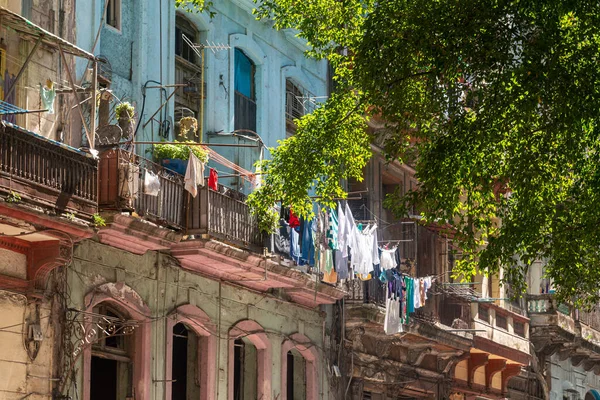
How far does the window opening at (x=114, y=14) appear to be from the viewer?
20.4 meters

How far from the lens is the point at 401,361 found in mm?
29047

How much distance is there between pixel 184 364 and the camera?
2181 cm

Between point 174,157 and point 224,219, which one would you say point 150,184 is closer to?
point 174,157

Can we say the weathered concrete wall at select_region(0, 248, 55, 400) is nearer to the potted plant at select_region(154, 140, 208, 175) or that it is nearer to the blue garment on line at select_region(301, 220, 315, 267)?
the potted plant at select_region(154, 140, 208, 175)

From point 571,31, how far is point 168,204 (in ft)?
20.7

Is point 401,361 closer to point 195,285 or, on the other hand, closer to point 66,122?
point 195,285

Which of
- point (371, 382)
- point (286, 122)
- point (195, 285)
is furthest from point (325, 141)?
point (371, 382)

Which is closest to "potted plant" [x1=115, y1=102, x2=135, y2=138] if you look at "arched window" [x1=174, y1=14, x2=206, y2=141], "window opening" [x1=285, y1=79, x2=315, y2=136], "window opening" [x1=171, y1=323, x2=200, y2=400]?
"arched window" [x1=174, y1=14, x2=206, y2=141]

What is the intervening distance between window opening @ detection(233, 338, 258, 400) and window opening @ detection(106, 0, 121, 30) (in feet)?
19.0

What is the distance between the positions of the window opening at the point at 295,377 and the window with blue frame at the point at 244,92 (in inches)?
161

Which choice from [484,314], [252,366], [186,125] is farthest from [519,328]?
[186,125]

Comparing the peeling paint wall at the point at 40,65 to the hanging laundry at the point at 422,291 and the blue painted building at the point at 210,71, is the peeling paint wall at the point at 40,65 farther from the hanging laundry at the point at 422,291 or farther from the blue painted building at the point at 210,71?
the hanging laundry at the point at 422,291

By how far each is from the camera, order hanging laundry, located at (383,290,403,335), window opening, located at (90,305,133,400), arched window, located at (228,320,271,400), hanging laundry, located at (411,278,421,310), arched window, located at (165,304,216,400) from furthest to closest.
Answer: hanging laundry, located at (411,278,421,310), hanging laundry, located at (383,290,403,335), arched window, located at (228,320,271,400), arched window, located at (165,304,216,400), window opening, located at (90,305,133,400)

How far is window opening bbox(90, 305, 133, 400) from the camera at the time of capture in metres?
19.1
